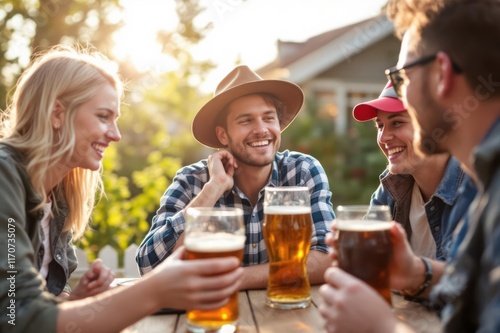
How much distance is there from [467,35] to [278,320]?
1133 millimetres

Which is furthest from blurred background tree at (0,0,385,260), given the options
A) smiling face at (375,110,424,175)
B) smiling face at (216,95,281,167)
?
smiling face at (375,110,424,175)

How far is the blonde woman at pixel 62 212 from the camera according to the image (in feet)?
4.92

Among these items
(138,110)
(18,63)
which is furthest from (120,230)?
(138,110)

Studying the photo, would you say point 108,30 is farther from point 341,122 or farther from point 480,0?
point 341,122

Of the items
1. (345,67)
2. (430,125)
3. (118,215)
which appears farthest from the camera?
(345,67)

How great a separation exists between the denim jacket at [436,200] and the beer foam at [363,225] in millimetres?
447

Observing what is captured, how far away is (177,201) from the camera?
2963 mm

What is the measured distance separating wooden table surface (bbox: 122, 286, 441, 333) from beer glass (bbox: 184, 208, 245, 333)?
0.11 metres

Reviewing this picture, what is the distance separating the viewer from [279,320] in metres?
1.81

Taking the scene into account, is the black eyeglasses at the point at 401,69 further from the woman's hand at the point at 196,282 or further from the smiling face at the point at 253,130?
the smiling face at the point at 253,130

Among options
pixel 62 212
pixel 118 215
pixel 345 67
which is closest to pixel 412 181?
pixel 62 212

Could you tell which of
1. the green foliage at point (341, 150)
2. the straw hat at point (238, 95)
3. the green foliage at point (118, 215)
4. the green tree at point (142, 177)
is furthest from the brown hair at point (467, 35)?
the green foliage at point (341, 150)

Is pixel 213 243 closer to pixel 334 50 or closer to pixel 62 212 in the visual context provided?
pixel 62 212

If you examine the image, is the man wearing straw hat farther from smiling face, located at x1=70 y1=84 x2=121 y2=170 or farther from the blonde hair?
the blonde hair
